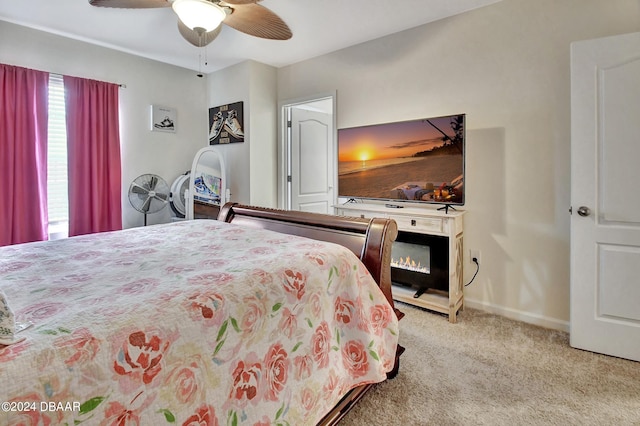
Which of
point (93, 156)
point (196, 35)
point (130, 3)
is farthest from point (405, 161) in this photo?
point (93, 156)

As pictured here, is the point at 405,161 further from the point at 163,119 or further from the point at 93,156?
the point at 93,156

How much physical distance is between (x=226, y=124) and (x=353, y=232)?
3.04m

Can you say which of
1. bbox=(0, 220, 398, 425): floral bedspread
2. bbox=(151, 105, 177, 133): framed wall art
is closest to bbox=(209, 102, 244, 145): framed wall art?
bbox=(151, 105, 177, 133): framed wall art

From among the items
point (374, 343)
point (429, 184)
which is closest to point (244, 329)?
point (374, 343)

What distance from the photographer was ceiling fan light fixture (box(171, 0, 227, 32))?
1814 millimetres

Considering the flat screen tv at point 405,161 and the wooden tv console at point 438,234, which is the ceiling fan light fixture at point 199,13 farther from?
the wooden tv console at point 438,234

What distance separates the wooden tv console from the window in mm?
3022

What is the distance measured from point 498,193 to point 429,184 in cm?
54

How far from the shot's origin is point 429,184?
280cm

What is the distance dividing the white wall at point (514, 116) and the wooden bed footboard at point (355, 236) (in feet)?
4.50

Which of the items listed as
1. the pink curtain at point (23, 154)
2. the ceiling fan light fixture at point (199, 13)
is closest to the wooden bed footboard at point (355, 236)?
the ceiling fan light fixture at point (199, 13)

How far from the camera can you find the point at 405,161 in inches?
116

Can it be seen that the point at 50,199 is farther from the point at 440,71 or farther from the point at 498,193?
the point at 498,193

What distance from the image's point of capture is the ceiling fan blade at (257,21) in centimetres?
201
